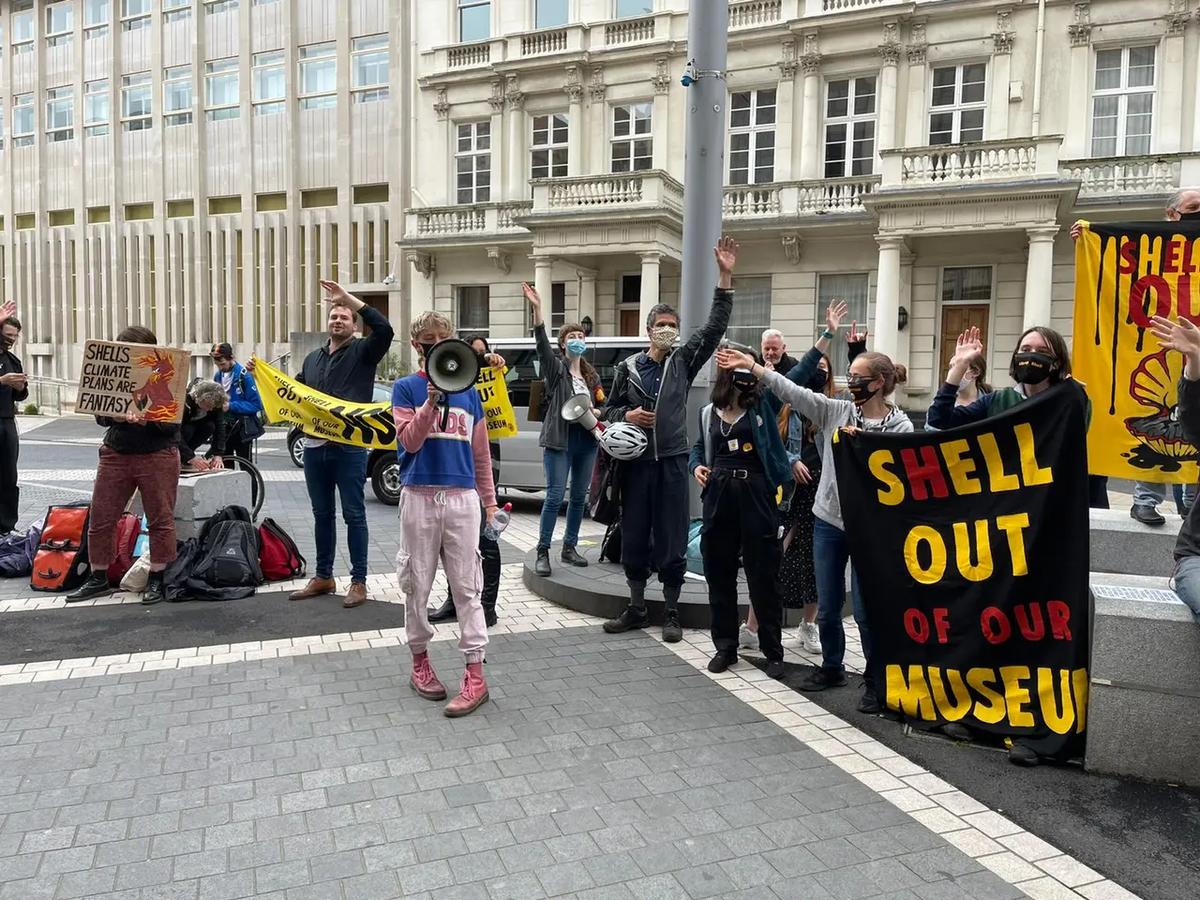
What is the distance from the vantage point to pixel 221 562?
6664mm

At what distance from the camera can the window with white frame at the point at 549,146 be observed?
976 inches

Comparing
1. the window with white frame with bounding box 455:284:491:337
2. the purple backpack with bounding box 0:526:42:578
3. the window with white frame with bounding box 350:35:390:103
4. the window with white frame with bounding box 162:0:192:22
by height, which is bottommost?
the purple backpack with bounding box 0:526:42:578

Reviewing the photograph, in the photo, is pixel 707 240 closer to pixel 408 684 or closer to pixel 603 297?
pixel 408 684

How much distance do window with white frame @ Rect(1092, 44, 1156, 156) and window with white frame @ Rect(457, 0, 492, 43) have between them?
A: 16.0 meters

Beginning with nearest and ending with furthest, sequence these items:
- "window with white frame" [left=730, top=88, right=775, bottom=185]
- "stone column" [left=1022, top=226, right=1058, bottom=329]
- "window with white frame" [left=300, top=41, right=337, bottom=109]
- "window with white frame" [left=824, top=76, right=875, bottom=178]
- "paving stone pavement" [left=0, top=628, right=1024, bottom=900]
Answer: "paving stone pavement" [left=0, top=628, right=1024, bottom=900], "stone column" [left=1022, top=226, right=1058, bottom=329], "window with white frame" [left=824, top=76, right=875, bottom=178], "window with white frame" [left=730, top=88, right=775, bottom=185], "window with white frame" [left=300, top=41, right=337, bottom=109]

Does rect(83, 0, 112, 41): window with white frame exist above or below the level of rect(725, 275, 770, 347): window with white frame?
above

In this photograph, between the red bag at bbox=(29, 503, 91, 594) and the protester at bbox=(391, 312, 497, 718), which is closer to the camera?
the protester at bbox=(391, 312, 497, 718)

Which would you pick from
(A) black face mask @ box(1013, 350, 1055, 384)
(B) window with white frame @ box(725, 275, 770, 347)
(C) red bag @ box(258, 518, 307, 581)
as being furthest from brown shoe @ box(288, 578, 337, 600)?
(B) window with white frame @ box(725, 275, 770, 347)

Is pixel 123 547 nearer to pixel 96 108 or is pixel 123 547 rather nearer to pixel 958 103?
pixel 958 103

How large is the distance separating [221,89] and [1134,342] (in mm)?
33773

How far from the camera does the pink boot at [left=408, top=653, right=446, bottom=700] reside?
15.1 feet

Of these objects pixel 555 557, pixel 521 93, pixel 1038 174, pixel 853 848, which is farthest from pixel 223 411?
pixel 521 93

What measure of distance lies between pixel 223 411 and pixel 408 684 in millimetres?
4490

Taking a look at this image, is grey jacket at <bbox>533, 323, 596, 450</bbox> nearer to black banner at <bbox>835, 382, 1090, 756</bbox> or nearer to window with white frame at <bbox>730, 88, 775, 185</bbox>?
black banner at <bbox>835, 382, 1090, 756</bbox>
